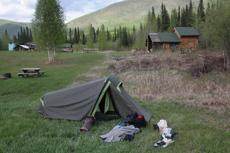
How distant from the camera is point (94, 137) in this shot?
758cm

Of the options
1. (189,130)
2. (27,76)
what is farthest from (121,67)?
(189,130)

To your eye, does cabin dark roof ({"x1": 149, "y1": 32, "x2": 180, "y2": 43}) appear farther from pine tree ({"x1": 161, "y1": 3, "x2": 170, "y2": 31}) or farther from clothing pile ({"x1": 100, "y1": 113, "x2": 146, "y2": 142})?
clothing pile ({"x1": 100, "y1": 113, "x2": 146, "y2": 142})

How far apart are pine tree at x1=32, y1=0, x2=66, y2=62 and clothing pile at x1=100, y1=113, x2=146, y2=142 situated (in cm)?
3118

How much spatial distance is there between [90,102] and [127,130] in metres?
1.94

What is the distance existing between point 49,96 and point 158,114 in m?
3.77

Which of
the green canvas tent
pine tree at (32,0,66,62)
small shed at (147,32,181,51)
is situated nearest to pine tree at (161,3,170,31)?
small shed at (147,32,181,51)

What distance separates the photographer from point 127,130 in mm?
7758

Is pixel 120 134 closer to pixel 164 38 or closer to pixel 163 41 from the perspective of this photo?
pixel 163 41

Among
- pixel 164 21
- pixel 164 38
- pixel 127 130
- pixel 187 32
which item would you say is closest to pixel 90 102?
pixel 127 130

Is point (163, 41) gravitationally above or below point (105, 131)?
above

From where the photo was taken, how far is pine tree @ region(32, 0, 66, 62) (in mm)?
38094

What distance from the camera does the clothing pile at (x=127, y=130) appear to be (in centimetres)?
741

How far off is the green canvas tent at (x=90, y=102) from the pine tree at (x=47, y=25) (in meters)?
29.3

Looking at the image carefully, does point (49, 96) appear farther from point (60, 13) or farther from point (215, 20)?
point (60, 13)
